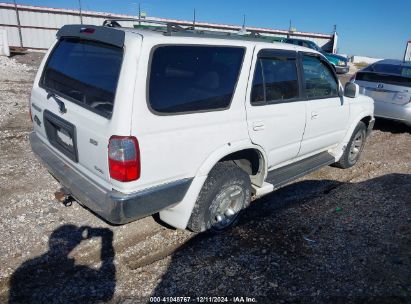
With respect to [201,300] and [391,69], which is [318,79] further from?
[391,69]

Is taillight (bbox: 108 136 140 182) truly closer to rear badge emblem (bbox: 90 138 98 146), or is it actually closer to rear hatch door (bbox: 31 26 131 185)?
rear hatch door (bbox: 31 26 131 185)

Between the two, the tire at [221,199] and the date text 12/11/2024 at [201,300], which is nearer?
the date text 12/11/2024 at [201,300]

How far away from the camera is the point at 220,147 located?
300 centimetres

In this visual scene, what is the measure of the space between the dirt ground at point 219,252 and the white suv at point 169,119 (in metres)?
0.41

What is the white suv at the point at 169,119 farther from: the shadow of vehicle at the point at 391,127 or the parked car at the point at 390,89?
the shadow of vehicle at the point at 391,127

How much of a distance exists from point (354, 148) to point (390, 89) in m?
2.42

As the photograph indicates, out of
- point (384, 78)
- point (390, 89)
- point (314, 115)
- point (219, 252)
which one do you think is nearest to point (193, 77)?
point (219, 252)

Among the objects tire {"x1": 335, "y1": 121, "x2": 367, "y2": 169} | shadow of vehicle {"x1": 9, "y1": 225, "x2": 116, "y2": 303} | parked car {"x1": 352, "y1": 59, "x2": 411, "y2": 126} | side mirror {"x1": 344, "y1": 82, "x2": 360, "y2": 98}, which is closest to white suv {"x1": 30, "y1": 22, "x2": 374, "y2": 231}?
shadow of vehicle {"x1": 9, "y1": 225, "x2": 116, "y2": 303}

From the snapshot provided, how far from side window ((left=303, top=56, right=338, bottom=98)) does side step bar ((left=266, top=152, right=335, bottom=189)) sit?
0.90 m

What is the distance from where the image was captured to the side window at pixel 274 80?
11.0ft

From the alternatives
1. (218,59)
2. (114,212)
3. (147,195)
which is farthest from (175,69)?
(114,212)

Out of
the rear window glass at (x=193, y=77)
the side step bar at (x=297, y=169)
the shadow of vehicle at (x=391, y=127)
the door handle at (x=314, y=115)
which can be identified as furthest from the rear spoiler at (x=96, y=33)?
the shadow of vehicle at (x=391, y=127)

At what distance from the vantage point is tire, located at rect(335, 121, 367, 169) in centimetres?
529

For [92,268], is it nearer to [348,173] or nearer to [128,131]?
[128,131]
